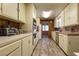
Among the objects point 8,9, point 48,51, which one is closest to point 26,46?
point 8,9

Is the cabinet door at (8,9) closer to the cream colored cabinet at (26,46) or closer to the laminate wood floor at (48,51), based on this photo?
the cream colored cabinet at (26,46)

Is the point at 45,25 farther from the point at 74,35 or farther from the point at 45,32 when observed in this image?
the point at 74,35

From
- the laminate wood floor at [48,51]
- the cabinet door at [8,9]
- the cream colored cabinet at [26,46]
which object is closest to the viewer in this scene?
the cabinet door at [8,9]

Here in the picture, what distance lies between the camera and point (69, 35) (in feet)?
12.9

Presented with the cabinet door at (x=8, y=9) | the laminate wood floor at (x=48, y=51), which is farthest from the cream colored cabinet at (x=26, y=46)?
the laminate wood floor at (x=48, y=51)

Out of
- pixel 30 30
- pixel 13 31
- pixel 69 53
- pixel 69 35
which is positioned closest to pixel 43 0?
pixel 13 31

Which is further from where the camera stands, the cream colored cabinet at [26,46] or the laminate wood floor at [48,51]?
the laminate wood floor at [48,51]

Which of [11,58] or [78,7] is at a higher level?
[78,7]

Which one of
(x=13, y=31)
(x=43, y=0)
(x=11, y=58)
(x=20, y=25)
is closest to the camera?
(x=11, y=58)

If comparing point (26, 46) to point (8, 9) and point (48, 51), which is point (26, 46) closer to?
point (8, 9)

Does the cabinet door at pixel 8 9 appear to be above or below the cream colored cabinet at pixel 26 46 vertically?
above

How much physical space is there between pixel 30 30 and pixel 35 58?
4.52 m

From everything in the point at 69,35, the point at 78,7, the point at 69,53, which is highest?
the point at 78,7

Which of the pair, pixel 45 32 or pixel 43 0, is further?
pixel 45 32
